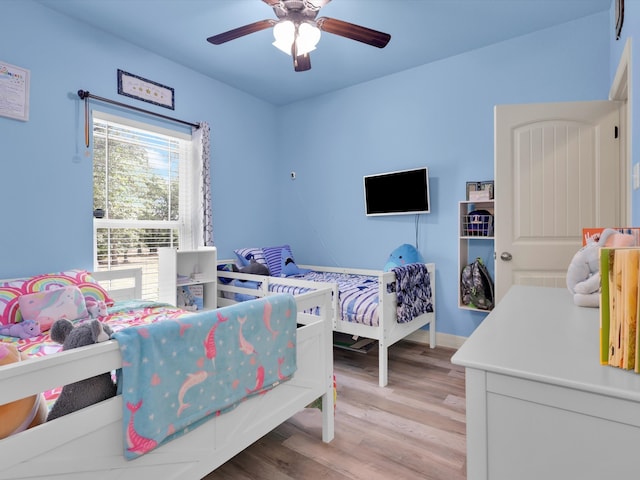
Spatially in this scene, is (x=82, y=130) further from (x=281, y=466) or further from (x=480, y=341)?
(x=480, y=341)

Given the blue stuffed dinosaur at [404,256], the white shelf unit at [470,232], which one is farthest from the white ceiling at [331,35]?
the blue stuffed dinosaur at [404,256]

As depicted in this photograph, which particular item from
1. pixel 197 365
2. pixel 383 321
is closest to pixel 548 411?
pixel 197 365

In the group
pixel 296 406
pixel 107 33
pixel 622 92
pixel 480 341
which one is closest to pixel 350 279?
pixel 296 406

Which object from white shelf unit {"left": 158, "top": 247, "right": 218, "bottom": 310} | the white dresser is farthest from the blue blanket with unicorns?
white shelf unit {"left": 158, "top": 247, "right": 218, "bottom": 310}

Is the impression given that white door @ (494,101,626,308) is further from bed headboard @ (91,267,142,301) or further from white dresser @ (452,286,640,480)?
bed headboard @ (91,267,142,301)

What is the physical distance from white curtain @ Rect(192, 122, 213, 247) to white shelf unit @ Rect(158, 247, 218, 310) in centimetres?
17

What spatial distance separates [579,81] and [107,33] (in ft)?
11.7

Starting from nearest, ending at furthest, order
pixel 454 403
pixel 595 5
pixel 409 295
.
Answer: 1. pixel 454 403
2. pixel 595 5
3. pixel 409 295

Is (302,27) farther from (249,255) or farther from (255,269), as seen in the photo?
(249,255)

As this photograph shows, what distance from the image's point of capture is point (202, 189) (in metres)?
3.29

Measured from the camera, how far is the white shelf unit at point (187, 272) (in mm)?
2918

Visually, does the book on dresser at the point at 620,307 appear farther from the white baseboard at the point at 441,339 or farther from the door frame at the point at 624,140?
the white baseboard at the point at 441,339

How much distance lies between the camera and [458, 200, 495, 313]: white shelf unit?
284 centimetres

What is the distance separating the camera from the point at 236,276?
327cm
